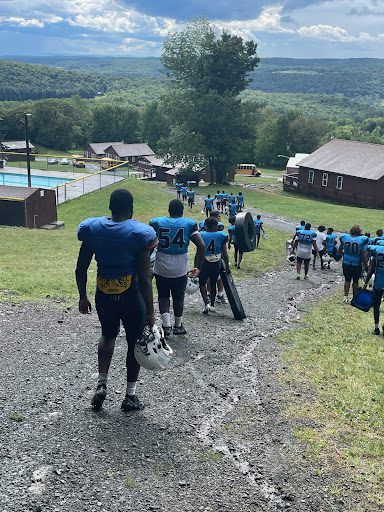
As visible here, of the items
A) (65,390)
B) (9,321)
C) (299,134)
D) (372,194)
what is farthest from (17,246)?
(299,134)

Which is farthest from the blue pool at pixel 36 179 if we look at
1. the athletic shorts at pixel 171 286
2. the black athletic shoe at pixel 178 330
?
the athletic shorts at pixel 171 286

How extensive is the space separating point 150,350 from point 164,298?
10.3 ft

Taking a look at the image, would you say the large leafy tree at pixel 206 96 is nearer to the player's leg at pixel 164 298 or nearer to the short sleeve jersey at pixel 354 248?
the short sleeve jersey at pixel 354 248

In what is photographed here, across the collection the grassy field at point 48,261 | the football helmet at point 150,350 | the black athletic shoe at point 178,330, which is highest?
the football helmet at point 150,350

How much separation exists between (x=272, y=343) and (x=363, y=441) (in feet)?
13.4

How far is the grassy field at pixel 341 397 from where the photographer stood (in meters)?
5.61

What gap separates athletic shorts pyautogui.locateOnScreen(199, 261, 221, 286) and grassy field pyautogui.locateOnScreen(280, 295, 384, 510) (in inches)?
80.5

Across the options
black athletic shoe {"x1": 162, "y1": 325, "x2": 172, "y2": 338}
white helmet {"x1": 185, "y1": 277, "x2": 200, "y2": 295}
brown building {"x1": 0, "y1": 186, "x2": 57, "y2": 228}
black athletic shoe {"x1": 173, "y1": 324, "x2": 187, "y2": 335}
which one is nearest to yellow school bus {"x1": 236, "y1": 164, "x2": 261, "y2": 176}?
brown building {"x1": 0, "y1": 186, "x2": 57, "y2": 228}

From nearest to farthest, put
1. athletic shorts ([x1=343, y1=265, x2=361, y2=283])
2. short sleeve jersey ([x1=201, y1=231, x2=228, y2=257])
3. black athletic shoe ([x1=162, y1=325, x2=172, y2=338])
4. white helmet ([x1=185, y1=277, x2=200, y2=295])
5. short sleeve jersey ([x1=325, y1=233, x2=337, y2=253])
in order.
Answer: black athletic shoe ([x1=162, y1=325, x2=172, y2=338]), white helmet ([x1=185, y1=277, x2=200, y2=295]), short sleeve jersey ([x1=201, y1=231, x2=228, y2=257]), athletic shorts ([x1=343, y1=265, x2=361, y2=283]), short sleeve jersey ([x1=325, y1=233, x2=337, y2=253])

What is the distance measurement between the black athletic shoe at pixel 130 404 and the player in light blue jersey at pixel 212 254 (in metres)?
5.42

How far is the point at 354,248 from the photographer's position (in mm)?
14047

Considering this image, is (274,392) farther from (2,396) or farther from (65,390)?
(2,396)

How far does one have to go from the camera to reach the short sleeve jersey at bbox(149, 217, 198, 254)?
29.6ft

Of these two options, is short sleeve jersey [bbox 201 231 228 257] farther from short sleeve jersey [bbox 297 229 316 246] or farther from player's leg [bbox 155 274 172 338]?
short sleeve jersey [bbox 297 229 316 246]
